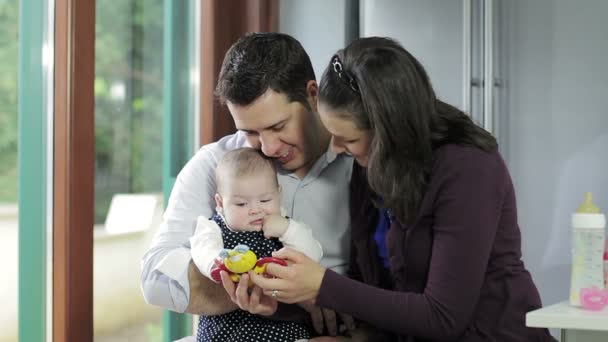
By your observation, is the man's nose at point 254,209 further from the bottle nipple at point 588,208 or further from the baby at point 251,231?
the bottle nipple at point 588,208

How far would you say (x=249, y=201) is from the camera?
1738mm

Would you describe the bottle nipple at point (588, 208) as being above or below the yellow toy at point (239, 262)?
above

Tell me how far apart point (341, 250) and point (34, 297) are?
100 centimetres

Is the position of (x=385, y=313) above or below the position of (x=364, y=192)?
below

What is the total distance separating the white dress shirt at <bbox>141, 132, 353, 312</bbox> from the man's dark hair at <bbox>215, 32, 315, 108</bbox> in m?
0.19

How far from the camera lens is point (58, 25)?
2.30 meters

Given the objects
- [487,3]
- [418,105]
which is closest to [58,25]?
[418,105]

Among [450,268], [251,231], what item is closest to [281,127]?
[251,231]

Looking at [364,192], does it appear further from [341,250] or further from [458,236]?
[458,236]

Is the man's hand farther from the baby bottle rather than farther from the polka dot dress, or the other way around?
the baby bottle

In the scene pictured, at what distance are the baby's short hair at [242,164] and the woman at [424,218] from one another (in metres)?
0.23

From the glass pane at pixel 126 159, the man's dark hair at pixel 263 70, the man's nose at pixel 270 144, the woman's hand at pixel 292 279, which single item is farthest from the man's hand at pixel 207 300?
the glass pane at pixel 126 159

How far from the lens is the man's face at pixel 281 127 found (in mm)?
1829

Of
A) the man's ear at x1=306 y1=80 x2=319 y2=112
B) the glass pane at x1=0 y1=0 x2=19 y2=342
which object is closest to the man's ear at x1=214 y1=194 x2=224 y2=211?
the man's ear at x1=306 y1=80 x2=319 y2=112
